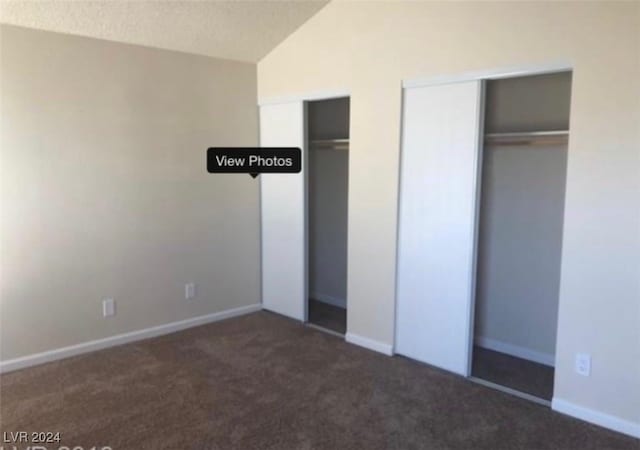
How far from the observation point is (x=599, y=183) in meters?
2.52

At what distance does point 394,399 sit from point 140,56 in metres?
3.06

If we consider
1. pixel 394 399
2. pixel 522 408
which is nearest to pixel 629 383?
pixel 522 408

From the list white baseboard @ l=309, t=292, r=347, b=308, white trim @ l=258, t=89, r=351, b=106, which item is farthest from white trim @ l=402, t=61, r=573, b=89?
white baseboard @ l=309, t=292, r=347, b=308

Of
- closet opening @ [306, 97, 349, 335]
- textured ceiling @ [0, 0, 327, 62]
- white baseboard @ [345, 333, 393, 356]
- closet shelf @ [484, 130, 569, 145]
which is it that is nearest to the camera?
textured ceiling @ [0, 0, 327, 62]

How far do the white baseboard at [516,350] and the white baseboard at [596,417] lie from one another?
730 mm

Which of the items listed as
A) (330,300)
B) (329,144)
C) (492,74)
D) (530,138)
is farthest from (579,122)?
(330,300)

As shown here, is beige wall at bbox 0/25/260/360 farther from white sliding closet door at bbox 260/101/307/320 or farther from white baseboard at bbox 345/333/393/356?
white baseboard at bbox 345/333/393/356

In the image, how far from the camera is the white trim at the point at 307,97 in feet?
12.2

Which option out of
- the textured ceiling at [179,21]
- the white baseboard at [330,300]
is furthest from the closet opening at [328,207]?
the textured ceiling at [179,21]

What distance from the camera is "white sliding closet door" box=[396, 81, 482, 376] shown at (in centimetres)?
310

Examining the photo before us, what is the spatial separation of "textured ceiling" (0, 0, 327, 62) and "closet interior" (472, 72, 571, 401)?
1.70 m

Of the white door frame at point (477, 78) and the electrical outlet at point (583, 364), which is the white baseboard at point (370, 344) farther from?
the electrical outlet at point (583, 364)

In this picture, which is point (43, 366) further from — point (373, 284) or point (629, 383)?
point (629, 383)

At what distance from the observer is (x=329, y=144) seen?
176 inches
